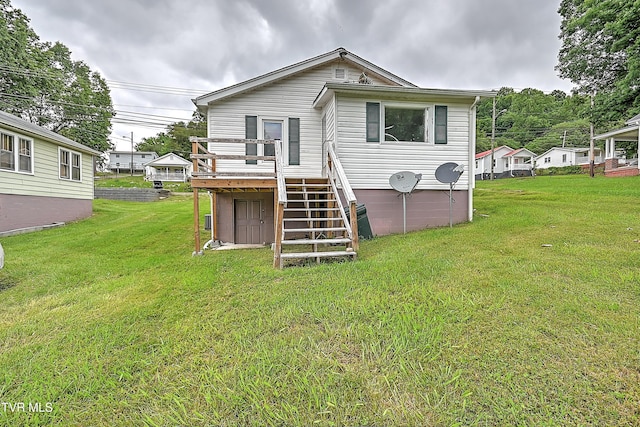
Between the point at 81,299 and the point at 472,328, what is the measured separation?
16.2 feet

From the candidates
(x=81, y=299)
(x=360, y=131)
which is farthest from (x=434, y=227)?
(x=81, y=299)

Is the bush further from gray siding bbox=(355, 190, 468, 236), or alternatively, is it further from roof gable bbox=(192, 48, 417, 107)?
roof gable bbox=(192, 48, 417, 107)

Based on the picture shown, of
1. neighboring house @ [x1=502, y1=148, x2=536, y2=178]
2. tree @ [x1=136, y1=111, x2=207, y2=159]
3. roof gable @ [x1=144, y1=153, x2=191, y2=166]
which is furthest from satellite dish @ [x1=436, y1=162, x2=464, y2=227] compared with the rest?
tree @ [x1=136, y1=111, x2=207, y2=159]

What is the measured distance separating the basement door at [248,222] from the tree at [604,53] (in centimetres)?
1485

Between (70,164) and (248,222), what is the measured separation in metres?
9.76

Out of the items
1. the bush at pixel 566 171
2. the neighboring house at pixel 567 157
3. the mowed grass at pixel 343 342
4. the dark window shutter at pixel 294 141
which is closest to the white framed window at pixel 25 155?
the mowed grass at pixel 343 342

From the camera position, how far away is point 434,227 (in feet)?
27.5

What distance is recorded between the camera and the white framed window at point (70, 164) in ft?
41.1

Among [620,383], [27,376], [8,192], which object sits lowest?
[27,376]

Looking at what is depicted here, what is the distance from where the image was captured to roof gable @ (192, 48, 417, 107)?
855cm

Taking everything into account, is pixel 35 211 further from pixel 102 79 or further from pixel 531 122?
pixel 531 122

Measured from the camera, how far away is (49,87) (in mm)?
19375

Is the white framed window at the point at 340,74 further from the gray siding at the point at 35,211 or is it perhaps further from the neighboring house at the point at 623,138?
the neighboring house at the point at 623,138

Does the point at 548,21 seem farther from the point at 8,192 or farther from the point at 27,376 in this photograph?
the point at 8,192
